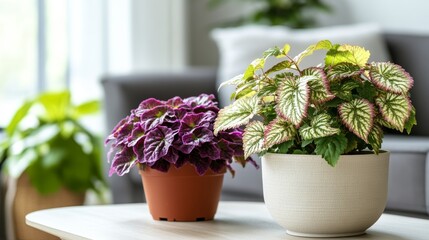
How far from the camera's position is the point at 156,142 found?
1335 millimetres

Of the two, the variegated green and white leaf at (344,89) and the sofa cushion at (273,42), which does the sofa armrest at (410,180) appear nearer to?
the sofa cushion at (273,42)

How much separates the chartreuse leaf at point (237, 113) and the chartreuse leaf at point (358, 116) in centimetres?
14

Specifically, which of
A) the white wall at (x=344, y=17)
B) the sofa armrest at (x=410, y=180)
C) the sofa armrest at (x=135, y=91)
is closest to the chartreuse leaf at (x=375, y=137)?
the sofa armrest at (x=410, y=180)

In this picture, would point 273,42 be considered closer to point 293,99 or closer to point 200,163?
point 200,163

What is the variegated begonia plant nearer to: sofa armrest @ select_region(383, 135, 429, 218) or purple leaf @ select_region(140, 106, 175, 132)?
purple leaf @ select_region(140, 106, 175, 132)

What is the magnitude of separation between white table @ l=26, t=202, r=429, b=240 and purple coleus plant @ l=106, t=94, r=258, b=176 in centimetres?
9

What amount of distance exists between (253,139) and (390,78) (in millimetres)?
222

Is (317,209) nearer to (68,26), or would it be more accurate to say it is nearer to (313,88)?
(313,88)

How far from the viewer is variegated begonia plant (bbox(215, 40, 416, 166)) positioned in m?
1.12

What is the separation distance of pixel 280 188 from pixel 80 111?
205cm

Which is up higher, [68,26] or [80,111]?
[68,26]

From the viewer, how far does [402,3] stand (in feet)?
10.6

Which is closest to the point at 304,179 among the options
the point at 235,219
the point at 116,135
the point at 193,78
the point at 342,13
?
the point at 235,219

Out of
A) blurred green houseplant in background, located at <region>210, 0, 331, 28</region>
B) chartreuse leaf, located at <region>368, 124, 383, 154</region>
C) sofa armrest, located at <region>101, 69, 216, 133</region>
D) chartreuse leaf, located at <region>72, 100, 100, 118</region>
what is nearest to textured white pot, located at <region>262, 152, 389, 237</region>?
chartreuse leaf, located at <region>368, 124, 383, 154</region>
